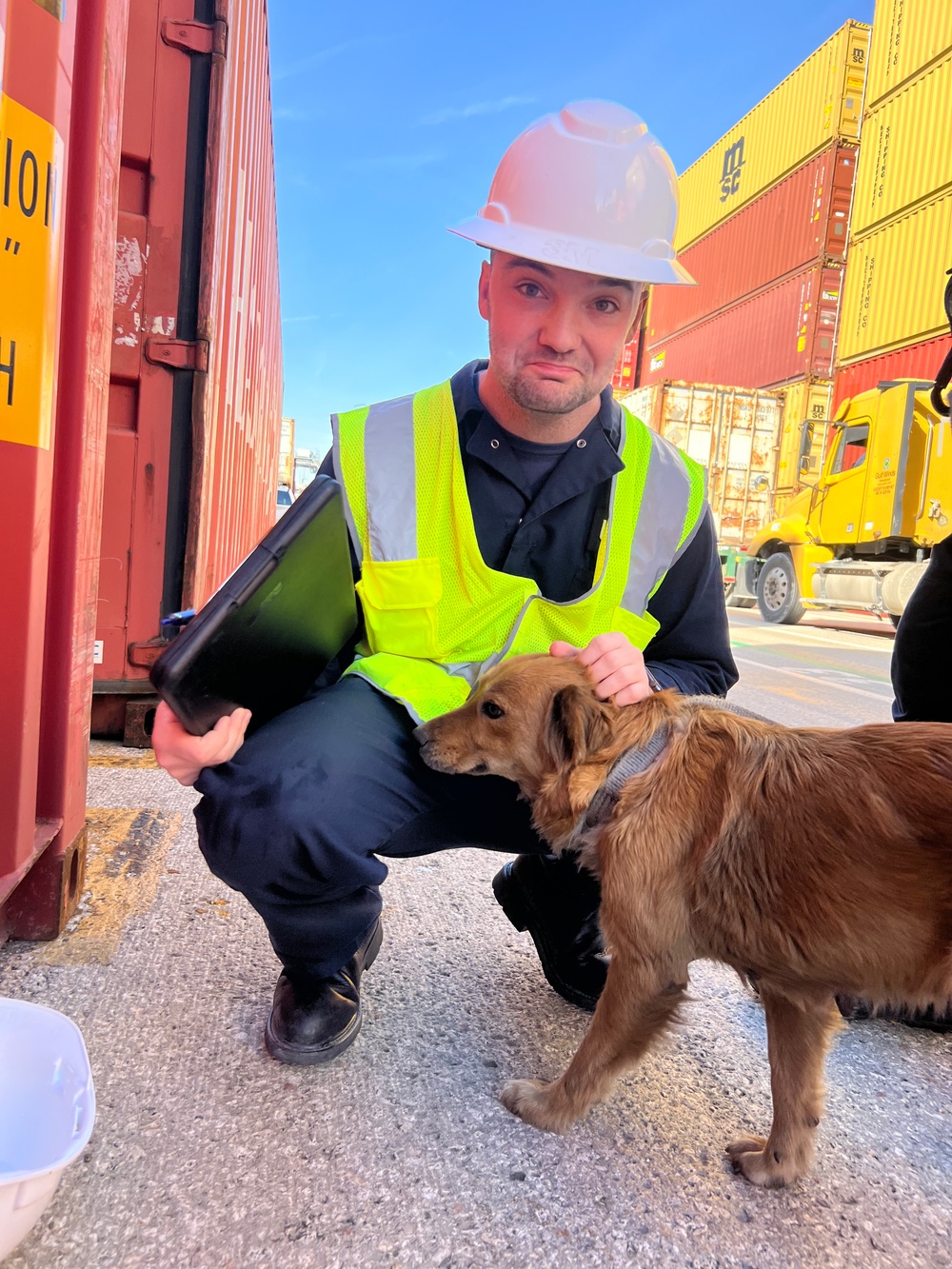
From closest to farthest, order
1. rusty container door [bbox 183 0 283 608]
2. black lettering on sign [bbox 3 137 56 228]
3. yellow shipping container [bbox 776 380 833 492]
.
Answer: black lettering on sign [bbox 3 137 56 228] → rusty container door [bbox 183 0 283 608] → yellow shipping container [bbox 776 380 833 492]

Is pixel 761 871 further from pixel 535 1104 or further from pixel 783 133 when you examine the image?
pixel 783 133

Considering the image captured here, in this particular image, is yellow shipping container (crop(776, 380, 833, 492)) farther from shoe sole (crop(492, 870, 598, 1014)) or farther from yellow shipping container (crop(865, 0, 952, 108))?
shoe sole (crop(492, 870, 598, 1014))

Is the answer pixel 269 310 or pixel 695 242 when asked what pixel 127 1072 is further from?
pixel 695 242

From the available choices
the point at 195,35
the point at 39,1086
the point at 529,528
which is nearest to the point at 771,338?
the point at 195,35

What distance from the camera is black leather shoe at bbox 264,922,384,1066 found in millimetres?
2072

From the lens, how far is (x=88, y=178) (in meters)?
2.38

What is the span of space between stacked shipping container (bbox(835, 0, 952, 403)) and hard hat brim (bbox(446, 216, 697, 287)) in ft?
56.1

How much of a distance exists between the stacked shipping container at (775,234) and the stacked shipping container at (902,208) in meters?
1.67

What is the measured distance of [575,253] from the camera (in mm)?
2311

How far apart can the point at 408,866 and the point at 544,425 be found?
1928 mm

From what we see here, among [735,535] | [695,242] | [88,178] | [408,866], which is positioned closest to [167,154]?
[88,178]

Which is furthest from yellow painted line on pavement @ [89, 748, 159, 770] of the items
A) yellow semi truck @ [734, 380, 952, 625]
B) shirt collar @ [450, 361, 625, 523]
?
yellow semi truck @ [734, 380, 952, 625]

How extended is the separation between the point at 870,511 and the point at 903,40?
13.5 metres

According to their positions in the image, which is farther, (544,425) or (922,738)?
(544,425)
